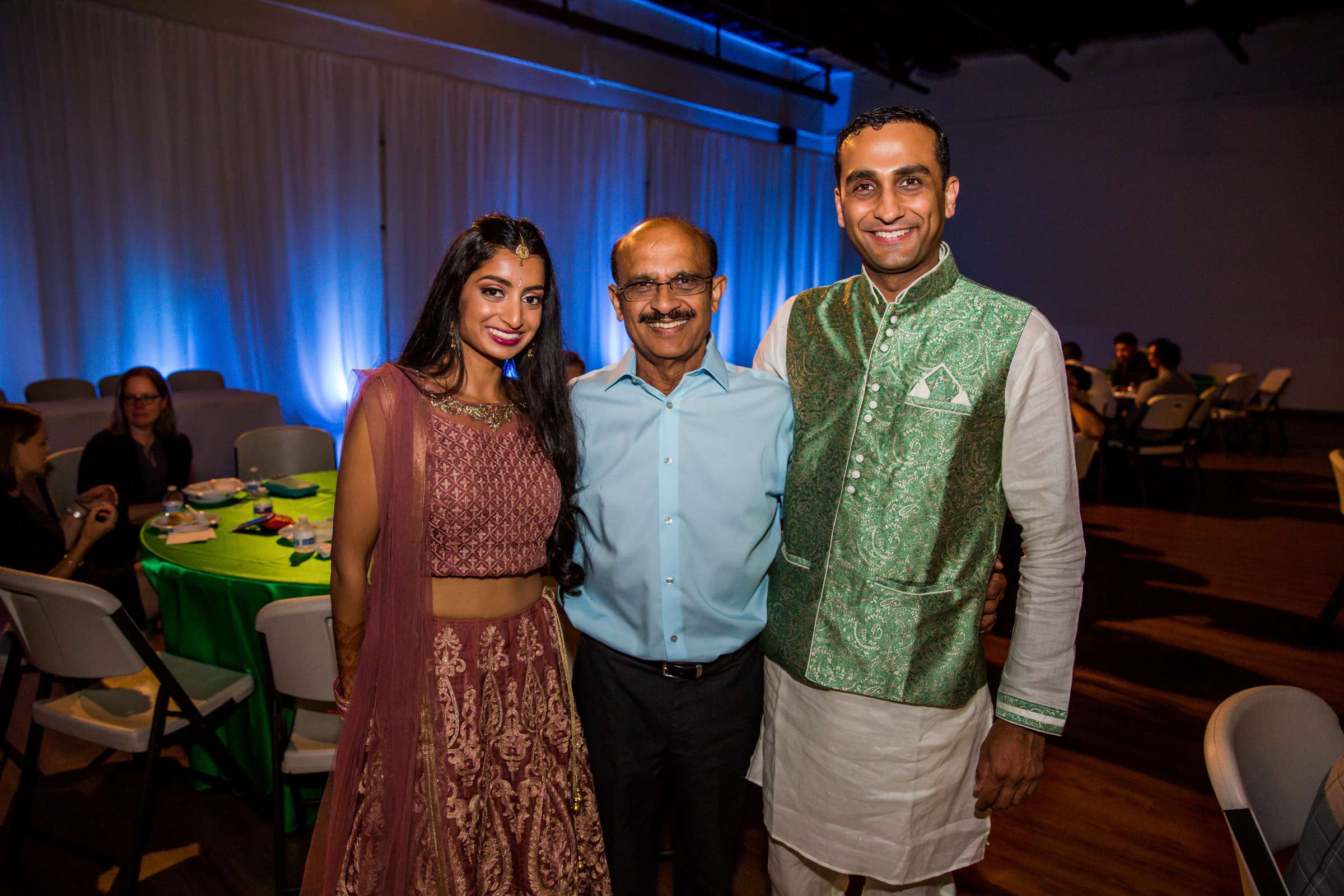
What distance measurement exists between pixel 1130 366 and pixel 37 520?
920 centimetres

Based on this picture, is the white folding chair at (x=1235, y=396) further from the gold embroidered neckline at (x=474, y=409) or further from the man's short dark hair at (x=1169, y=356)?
the gold embroidered neckline at (x=474, y=409)

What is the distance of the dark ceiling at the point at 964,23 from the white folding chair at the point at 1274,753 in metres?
8.87

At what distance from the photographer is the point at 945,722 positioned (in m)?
1.55

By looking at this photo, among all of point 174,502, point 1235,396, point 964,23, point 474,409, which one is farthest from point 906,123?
point 964,23

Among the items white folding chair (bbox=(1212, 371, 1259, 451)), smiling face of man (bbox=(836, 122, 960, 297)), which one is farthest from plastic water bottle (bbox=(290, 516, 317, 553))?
white folding chair (bbox=(1212, 371, 1259, 451))

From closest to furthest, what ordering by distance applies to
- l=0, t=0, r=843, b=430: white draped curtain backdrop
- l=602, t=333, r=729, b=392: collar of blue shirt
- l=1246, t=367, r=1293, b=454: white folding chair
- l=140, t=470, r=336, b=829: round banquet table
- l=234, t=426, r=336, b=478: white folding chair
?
l=602, t=333, r=729, b=392: collar of blue shirt, l=140, t=470, r=336, b=829: round banquet table, l=234, t=426, r=336, b=478: white folding chair, l=0, t=0, r=843, b=430: white draped curtain backdrop, l=1246, t=367, r=1293, b=454: white folding chair

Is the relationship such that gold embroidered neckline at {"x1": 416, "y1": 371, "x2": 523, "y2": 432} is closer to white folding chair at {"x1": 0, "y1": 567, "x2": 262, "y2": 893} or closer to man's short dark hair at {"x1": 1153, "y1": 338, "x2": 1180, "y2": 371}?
white folding chair at {"x1": 0, "y1": 567, "x2": 262, "y2": 893}

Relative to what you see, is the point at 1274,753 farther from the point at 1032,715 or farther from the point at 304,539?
the point at 304,539

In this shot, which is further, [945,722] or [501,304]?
[501,304]

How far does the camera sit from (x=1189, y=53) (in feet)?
37.3

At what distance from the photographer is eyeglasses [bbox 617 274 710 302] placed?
5.47 ft

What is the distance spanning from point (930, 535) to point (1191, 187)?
12769 mm

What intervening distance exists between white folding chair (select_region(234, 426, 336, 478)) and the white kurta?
11.3 feet

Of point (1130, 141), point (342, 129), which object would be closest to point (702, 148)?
A: point (342, 129)
